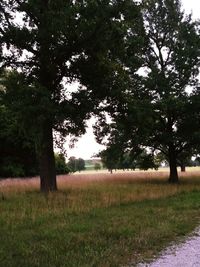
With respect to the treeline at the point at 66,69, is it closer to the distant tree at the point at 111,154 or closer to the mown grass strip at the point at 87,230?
the mown grass strip at the point at 87,230

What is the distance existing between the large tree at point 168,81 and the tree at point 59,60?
26.9ft

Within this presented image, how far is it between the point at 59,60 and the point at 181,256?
13.5 meters

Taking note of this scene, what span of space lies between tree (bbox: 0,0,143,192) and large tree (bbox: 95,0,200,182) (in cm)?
820

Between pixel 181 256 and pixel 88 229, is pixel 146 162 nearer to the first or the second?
pixel 88 229

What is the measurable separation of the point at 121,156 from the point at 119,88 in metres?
12.6

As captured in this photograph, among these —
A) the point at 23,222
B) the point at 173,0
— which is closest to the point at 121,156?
the point at 173,0

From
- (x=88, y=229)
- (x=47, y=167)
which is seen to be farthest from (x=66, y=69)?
(x=88, y=229)

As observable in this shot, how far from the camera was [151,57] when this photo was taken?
32656 mm

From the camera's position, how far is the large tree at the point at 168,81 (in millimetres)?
29938

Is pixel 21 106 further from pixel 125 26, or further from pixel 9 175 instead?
pixel 9 175

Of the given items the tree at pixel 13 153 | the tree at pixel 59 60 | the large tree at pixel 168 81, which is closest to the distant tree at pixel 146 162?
the large tree at pixel 168 81

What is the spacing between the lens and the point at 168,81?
30422 mm

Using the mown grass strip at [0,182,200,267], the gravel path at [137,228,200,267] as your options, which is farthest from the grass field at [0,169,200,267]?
the gravel path at [137,228,200,267]

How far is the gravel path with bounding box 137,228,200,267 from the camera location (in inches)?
287
